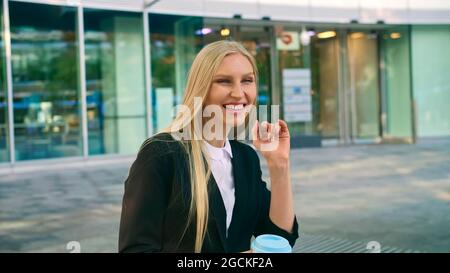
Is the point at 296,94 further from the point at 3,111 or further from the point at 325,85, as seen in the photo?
the point at 3,111

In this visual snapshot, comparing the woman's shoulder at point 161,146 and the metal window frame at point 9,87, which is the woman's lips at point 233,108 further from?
the metal window frame at point 9,87

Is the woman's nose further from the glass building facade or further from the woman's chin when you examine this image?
the glass building facade

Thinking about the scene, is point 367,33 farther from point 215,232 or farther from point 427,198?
point 215,232

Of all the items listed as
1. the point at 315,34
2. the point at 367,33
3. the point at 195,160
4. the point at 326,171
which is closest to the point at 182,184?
the point at 195,160

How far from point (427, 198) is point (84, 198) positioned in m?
4.75

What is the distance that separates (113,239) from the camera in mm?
5000

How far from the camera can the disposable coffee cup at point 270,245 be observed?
1.20 meters

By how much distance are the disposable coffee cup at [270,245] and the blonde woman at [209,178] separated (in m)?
0.22

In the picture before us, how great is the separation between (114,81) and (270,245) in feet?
41.6

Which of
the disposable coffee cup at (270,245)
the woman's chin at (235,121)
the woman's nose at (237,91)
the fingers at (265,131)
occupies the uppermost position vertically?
the woman's nose at (237,91)

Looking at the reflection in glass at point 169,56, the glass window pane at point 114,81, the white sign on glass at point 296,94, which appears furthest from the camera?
the white sign on glass at point 296,94

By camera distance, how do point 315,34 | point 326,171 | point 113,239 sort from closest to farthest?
point 113,239
point 326,171
point 315,34

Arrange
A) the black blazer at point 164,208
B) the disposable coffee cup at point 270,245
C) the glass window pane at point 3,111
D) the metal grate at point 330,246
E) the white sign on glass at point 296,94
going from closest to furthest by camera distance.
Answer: the disposable coffee cup at point 270,245 < the black blazer at point 164,208 < the metal grate at point 330,246 < the glass window pane at point 3,111 < the white sign on glass at point 296,94

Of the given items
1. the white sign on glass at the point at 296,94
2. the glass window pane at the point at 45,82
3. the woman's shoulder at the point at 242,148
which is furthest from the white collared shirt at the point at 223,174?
the white sign on glass at the point at 296,94
